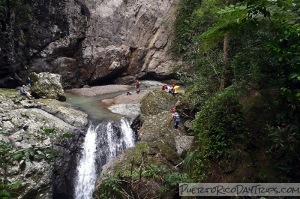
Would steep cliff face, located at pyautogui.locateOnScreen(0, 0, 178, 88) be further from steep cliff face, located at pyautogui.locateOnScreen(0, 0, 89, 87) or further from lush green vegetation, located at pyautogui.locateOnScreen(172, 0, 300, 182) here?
lush green vegetation, located at pyautogui.locateOnScreen(172, 0, 300, 182)

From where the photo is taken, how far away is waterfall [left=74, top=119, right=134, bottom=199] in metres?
13.4

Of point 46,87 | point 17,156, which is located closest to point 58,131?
point 46,87

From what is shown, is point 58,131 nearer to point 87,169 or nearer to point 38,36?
point 87,169

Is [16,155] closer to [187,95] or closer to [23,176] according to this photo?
[23,176]

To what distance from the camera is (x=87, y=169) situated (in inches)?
547

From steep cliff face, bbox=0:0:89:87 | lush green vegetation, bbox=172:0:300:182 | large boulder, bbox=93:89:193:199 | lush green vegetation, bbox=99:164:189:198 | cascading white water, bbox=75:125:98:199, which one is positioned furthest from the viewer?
steep cliff face, bbox=0:0:89:87

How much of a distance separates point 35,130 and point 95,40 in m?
16.1

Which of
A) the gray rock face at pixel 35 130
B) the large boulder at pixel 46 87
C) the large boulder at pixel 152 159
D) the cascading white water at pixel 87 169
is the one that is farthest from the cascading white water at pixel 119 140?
the large boulder at pixel 46 87

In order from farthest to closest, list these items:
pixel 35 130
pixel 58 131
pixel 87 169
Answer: pixel 87 169 < pixel 35 130 < pixel 58 131

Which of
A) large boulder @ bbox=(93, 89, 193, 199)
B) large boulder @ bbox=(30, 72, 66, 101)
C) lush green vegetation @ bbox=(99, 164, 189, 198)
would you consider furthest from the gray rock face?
lush green vegetation @ bbox=(99, 164, 189, 198)

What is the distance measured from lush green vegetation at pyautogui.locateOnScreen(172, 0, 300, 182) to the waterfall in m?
8.23

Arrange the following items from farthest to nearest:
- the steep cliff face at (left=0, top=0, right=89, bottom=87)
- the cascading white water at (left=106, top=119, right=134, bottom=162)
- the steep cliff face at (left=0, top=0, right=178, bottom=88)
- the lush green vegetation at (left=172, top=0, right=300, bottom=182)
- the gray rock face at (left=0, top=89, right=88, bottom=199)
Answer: the steep cliff face at (left=0, top=0, right=178, bottom=88) < the steep cliff face at (left=0, top=0, right=89, bottom=87) < the cascading white water at (left=106, top=119, right=134, bottom=162) < the gray rock face at (left=0, top=89, right=88, bottom=199) < the lush green vegetation at (left=172, top=0, right=300, bottom=182)

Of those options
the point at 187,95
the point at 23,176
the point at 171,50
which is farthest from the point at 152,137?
the point at 171,50

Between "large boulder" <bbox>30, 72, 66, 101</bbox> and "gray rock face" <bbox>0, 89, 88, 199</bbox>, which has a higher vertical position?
"large boulder" <bbox>30, 72, 66, 101</bbox>
